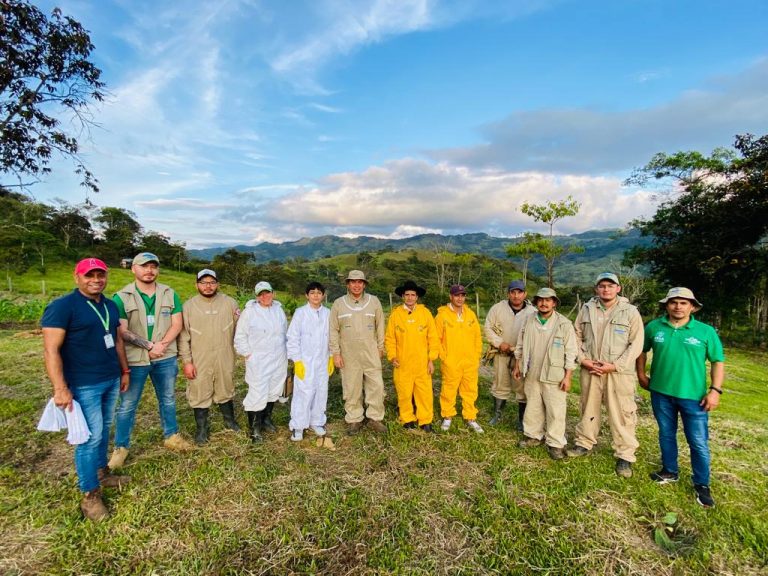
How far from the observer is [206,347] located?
Result: 13.2 feet

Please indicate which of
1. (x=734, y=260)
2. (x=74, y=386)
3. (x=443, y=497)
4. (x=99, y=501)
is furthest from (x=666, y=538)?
(x=734, y=260)

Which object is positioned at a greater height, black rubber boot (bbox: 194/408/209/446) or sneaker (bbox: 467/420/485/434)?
black rubber boot (bbox: 194/408/209/446)

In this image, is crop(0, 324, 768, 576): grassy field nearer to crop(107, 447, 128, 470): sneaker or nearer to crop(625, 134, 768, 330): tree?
crop(107, 447, 128, 470): sneaker

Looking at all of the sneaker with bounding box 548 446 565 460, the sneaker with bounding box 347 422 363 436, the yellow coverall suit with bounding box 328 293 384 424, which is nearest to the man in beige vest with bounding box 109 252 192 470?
the yellow coverall suit with bounding box 328 293 384 424

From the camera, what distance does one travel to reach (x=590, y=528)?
2.92 m

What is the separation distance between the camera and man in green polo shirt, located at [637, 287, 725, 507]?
10.8 feet

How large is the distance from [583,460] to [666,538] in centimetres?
111

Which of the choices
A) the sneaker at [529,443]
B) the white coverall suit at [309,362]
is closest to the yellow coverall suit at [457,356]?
the sneaker at [529,443]

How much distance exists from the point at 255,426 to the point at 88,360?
81.2 inches

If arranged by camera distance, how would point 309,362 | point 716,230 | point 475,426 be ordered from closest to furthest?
1. point 309,362
2. point 475,426
3. point 716,230

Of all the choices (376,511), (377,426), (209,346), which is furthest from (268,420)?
(376,511)

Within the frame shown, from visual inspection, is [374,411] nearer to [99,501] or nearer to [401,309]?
[401,309]

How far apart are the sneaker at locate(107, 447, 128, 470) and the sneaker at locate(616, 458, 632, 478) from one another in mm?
5206

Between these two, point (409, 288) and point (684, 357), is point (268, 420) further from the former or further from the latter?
point (684, 357)
